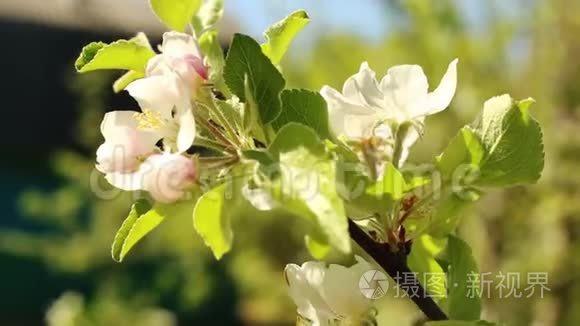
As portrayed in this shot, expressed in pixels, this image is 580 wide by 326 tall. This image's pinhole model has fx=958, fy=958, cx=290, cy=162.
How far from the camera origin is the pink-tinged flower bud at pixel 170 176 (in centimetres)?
51

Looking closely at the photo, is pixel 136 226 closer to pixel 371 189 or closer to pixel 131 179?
pixel 131 179

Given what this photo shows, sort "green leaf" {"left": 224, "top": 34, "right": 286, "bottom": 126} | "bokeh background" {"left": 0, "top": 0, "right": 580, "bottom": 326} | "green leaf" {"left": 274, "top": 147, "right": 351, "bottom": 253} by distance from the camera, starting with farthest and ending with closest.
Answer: "bokeh background" {"left": 0, "top": 0, "right": 580, "bottom": 326} < "green leaf" {"left": 224, "top": 34, "right": 286, "bottom": 126} < "green leaf" {"left": 274, "top": 147, "right": 351, "bottom": 253}

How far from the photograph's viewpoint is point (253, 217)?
545cm

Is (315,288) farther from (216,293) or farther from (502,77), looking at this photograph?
(216,293)

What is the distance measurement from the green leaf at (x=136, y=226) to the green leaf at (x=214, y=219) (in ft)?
0.14

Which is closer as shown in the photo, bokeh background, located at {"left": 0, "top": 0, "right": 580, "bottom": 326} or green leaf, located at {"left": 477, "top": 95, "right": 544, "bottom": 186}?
green leaf, located at {"left": 477, "top": 95, "right": 544, "bottom": 186}

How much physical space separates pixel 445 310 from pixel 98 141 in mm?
4604

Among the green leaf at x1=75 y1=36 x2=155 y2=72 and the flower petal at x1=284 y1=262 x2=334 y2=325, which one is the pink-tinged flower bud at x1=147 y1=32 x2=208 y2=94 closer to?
the green leaf at x1=75 y1=36 x2=155 y2=72

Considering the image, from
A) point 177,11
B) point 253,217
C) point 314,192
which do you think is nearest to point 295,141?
point 314,192

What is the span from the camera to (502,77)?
134 inches

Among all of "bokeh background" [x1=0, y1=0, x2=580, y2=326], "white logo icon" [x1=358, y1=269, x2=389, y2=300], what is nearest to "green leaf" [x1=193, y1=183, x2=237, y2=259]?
"white logo icon" [x1=358, y1=269, x2=389, y2=300]

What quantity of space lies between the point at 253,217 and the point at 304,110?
491 cm

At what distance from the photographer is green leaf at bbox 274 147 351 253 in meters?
0.44

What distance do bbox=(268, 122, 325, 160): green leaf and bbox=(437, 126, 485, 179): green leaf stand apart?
0.36 ft
